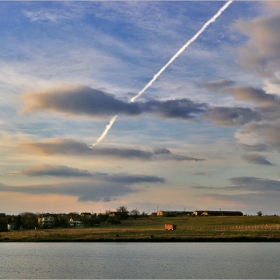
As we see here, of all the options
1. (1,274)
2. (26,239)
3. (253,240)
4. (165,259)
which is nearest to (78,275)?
(1,274)

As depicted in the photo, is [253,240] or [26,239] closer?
[253,240]

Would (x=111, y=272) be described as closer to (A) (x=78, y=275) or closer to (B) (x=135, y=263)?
(A) (x=78, y=275)

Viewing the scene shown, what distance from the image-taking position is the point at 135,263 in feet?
217

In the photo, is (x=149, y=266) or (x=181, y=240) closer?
(x=149, y=266)

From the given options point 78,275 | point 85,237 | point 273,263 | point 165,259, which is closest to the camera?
point 78,275

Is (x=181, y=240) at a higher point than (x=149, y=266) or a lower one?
higher

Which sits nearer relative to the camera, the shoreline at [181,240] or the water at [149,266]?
the water at [149,266]

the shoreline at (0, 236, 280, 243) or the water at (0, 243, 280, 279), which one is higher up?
the shoreline at (0, 236, 280, 243)

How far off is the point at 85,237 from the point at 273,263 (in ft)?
204

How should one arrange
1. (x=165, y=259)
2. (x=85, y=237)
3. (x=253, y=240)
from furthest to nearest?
(x=85, y=237)
(x=253, y=240)
(x=165, y=259)

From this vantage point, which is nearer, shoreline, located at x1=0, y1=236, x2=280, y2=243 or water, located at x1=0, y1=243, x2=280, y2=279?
water, located at x1=0, y1=243, x2=280, y2=279

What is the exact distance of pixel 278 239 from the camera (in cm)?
10600

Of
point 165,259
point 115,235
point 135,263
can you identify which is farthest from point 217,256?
point 115,235

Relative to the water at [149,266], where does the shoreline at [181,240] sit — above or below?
above
